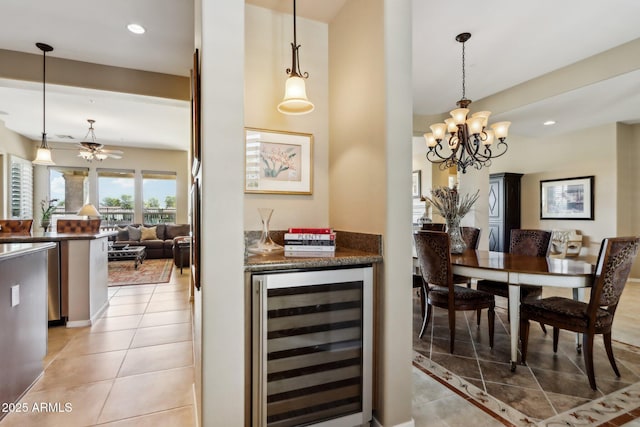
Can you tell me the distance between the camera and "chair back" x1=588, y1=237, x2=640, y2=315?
82.0 inches

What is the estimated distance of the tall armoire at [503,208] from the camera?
21.9ft

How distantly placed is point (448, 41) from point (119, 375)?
4.25 metres

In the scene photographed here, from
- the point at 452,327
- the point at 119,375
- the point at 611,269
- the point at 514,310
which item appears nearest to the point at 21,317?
the point at 119,375

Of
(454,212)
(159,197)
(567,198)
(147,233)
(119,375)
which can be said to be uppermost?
(159,197)

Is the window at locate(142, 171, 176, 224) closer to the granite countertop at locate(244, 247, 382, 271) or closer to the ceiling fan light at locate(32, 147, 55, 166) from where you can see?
the ceiling fan light at locate(32, 147, 55, 166)

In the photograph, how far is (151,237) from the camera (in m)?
8.13

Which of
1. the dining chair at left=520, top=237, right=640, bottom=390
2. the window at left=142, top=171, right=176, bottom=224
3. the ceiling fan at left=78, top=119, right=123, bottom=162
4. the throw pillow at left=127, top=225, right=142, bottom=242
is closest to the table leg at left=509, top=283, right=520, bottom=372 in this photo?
the dining chair at left=520, top=237, right=640, bottom=390

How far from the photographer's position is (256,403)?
1479 millimetres

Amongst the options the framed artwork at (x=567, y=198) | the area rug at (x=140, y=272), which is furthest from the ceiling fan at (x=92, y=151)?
the framed artwork at (x=567, y=198)

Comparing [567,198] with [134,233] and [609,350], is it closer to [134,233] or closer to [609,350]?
[609,350]

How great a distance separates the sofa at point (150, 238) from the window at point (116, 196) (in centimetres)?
55

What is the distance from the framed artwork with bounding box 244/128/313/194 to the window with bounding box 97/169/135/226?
8374mm

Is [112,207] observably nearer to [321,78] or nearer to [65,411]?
[65,411]

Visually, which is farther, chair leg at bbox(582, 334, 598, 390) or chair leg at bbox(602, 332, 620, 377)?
chair leg at bbox(602, 332, 620, 377)
